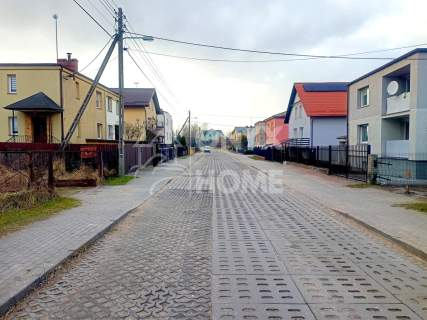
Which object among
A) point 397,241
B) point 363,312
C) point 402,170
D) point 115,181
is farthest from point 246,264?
point 402,170

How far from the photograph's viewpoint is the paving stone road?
392 cm

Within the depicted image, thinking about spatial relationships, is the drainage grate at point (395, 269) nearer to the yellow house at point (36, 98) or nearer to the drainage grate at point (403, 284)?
the drainage grate at point (403, 284)

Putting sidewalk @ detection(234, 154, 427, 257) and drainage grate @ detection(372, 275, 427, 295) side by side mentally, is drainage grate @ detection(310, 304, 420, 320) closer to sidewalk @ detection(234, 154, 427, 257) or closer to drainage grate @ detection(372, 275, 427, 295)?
drainage grate @ detection(372, 275, 427, 295)

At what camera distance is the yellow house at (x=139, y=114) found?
42062 mm

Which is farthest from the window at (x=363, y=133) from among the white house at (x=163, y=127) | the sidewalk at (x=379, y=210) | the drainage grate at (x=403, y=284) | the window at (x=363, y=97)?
the white house at (x=163, y=127)

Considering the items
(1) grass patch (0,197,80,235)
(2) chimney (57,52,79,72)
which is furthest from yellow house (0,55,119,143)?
(1) grass patch (0,197,80,235)

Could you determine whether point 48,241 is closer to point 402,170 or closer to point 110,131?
point 402,170

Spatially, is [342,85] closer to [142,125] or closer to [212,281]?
[142,125]

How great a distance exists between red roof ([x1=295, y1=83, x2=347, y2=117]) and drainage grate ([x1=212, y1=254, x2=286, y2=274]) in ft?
106

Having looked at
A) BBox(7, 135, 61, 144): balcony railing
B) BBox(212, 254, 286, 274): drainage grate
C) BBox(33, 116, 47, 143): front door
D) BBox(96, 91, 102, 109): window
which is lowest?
BBox(212, 254, 286, 274): drainage grate

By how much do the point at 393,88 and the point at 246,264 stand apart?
1766 cm

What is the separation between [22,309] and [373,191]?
1313 cm

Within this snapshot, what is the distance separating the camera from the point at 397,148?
20.1 metres

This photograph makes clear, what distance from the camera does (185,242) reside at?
6.77m
